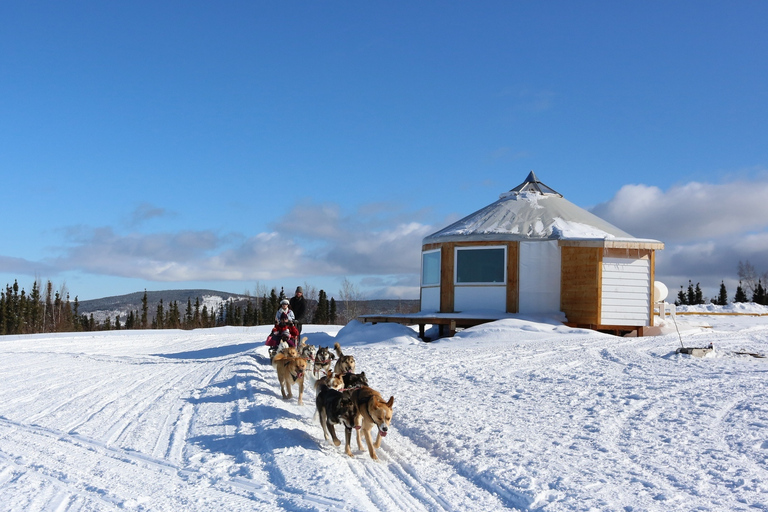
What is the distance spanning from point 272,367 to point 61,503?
6.50 meters

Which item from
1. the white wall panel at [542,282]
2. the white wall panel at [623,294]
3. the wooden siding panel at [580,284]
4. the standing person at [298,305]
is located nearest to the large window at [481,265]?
the white wall panel at [542,282]

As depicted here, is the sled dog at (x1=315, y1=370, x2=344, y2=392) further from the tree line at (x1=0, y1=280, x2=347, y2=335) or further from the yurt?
the tree line at (x1=0, y1=280, x2=347, y2=335)

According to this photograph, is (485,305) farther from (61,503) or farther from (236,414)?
(61,503)

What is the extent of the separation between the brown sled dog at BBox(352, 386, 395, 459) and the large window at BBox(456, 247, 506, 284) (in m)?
11.4

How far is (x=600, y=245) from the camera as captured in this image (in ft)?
48.9

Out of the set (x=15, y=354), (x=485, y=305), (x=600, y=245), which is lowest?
(x=15, y=354)

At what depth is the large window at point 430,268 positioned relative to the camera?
1719 centimetres

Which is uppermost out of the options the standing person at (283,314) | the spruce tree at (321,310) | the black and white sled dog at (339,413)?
the standing person at (283,314)

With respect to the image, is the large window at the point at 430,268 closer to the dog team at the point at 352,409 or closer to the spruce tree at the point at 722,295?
the dog team at the point at 352,409

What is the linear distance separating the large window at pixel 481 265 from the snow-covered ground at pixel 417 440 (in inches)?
217

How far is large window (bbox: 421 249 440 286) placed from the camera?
17.2 meters

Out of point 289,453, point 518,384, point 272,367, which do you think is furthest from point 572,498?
point 272,367

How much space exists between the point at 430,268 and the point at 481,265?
1.74 m

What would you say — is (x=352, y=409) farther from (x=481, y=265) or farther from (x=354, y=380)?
(x=481, y=265)
